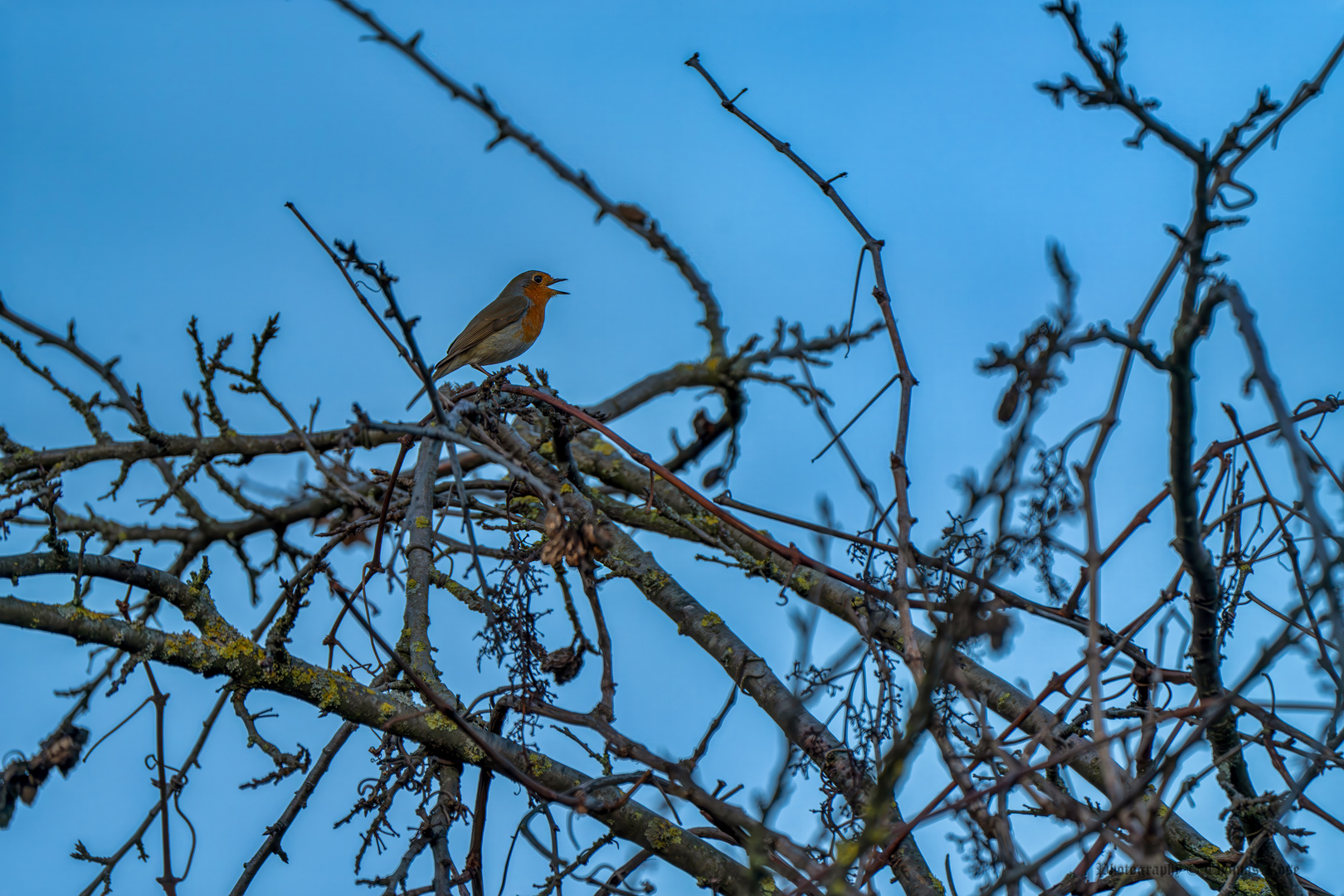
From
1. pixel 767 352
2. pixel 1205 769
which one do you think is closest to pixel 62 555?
pixel 1205 769

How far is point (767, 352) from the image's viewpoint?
184 inches

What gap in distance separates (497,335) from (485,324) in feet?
0.53

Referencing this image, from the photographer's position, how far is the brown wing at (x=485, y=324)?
8086mm

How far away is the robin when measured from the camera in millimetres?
8094

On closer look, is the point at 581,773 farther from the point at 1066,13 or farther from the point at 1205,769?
the point at 1066,13

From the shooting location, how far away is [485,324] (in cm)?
813

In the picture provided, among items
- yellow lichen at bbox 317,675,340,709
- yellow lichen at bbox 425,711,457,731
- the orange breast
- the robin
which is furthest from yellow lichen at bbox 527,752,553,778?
the orange breast

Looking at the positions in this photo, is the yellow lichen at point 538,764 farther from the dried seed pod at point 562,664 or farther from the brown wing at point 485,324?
the brown wing at point 485,324

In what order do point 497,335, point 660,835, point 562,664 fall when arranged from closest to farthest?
1. point 562,664
2. point 660,835
3. point 497,335

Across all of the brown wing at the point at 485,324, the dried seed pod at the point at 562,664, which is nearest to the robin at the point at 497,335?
the brown wing at the point at 485,324

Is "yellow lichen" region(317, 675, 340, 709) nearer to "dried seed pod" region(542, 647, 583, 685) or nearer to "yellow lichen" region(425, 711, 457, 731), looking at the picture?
"yellow lichen" region(425, 711, 457, 731)

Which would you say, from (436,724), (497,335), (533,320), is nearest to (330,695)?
(436,724)

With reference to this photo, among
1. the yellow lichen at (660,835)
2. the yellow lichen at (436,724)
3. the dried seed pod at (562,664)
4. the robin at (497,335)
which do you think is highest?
the robin at (497,335)

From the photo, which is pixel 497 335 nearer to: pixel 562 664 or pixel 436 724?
pixel 436 724
